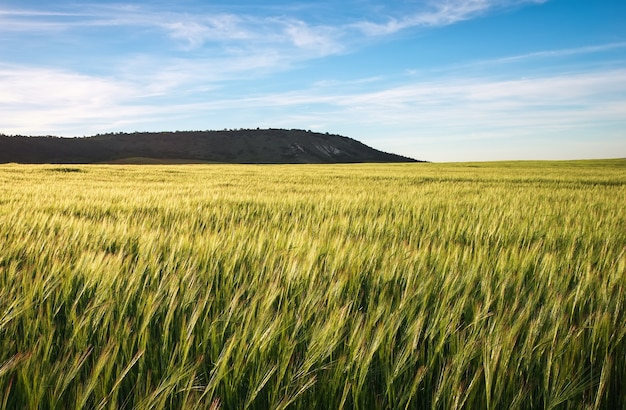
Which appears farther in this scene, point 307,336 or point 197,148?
point 197,148

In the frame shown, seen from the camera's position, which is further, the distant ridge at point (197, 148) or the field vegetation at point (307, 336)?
the distant ridge at point (197, 148)

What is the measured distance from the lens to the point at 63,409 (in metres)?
0.95

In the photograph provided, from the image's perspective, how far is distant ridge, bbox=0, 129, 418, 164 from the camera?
221 feet

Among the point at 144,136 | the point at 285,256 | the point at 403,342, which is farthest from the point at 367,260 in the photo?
the point at 144,136

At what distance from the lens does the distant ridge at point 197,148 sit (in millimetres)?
67312

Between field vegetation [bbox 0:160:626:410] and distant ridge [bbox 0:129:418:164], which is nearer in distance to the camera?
field vegetation [bbox 0:160:626:410]

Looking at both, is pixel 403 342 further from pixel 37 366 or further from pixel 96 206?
pixel 96 206

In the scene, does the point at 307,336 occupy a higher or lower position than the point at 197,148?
lower

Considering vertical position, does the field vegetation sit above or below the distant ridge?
below

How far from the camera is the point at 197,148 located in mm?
86250

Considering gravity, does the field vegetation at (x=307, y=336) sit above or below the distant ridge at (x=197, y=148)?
below

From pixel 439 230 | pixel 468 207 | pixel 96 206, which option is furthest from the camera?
pixel 468 207

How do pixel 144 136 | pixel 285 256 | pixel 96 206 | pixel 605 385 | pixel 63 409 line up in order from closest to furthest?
1. pixel 63 409
2. pixel 605 385
3. pixel 285 256
4. pixel 96 206
5. pixel 144 136

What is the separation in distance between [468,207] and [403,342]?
4.65 meters
